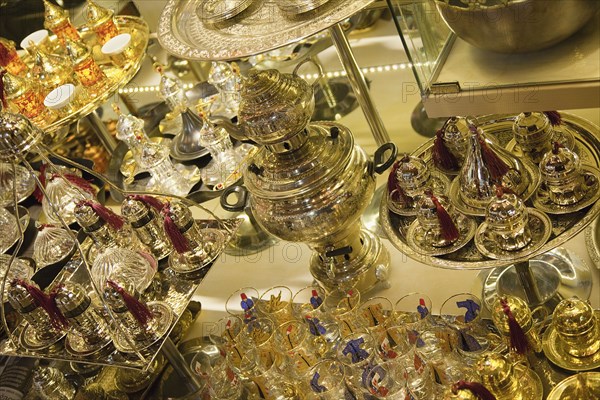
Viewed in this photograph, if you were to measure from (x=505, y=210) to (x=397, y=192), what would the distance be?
312mm

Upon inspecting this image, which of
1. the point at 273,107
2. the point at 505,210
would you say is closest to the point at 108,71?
the point at 273,107

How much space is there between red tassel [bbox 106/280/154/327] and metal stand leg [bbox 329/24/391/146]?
76 centimetres

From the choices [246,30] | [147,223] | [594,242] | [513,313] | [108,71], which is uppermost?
[246,30]

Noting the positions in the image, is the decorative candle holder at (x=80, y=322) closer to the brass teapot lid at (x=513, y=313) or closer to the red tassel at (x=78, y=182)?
the red tassel at (x=78, y=182)

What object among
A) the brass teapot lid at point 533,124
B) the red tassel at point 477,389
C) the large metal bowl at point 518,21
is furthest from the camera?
the brass teapot lid at point 533,124

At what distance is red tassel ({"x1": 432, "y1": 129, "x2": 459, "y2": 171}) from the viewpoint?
1.54m

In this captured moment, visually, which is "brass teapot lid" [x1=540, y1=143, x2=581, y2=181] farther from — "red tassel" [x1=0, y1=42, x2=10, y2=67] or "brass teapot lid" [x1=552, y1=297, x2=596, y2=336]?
"red tassel" [x1=0, y1=42, x2=10, y2=67]

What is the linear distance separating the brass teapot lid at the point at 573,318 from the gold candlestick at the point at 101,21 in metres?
1.63

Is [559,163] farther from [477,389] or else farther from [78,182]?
[78,182]

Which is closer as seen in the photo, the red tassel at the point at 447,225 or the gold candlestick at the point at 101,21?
the red tassel at the point at 447,225

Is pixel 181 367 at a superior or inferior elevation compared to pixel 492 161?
inferior

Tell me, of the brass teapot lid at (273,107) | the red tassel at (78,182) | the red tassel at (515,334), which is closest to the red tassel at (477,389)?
the red tassel at (515,334)

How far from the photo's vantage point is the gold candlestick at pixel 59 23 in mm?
2312

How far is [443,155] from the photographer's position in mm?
1540
